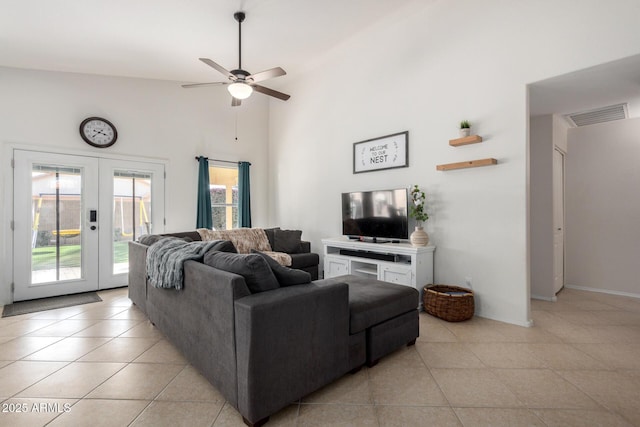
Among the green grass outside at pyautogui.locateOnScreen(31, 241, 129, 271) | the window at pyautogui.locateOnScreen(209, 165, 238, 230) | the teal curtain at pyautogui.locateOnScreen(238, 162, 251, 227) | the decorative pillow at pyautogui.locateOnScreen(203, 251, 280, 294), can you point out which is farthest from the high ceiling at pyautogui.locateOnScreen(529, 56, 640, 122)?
the green grass outside at pyautogui.locateOnScreen(31, 241, 129, 271)

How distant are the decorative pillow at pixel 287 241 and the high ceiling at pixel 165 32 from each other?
8.94 feet

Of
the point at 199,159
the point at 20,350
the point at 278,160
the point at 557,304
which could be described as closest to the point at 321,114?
the point at 278,160

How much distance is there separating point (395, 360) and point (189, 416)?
144 centimetres

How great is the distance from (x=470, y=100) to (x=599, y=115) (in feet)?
6.80

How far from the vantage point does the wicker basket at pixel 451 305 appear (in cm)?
303

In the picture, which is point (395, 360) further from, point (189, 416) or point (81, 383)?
point (81, 383)

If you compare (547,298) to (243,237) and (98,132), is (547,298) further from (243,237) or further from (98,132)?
(98,132)

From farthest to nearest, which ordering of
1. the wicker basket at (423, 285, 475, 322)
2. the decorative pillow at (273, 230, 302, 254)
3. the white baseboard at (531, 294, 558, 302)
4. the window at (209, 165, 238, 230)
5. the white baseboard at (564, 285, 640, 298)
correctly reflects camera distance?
1. the window at (209, 165, 238, 230)
2. the decorative pillow at (273, 230, 302, 254)
3. the white baseboard at (564, 285, 640, 298)
4. the white baseboard at (531, 294, 558, 302)
5. the wicker basket at (423, 285, 475, 322)

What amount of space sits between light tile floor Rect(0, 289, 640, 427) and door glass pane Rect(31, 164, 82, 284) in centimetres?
130

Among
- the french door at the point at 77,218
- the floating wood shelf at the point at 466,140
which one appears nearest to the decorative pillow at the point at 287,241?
the french door at the point at 77,218

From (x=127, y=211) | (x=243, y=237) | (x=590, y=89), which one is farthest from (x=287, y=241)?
(x=590, y=89)

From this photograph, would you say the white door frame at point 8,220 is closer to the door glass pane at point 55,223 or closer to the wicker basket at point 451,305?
the door glass pane at point 55,223

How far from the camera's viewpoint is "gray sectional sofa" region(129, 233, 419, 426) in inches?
60.9

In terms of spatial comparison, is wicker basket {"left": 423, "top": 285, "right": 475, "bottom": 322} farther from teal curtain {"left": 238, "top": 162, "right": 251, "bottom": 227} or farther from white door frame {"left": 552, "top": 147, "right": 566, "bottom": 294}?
teal curtain {"left": 238, "top": 162, "right": 251, "bottom": 227}
